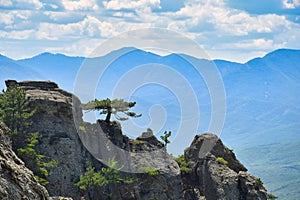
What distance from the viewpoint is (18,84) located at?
6103 centimetres

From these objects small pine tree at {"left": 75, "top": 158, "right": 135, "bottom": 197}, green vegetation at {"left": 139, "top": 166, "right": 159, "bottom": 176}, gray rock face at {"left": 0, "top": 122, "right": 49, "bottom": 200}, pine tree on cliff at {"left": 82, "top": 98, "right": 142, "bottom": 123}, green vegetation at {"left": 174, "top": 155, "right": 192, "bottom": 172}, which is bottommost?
gray rock face at {"left": 0, "top": 122, "right": 49, "bottom": 200}

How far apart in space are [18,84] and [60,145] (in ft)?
37.3

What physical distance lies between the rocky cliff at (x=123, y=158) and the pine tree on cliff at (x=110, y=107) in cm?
138

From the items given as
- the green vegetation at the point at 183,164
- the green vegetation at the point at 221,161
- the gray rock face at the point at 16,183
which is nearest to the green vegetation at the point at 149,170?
the green vegetation at the point at 183,164

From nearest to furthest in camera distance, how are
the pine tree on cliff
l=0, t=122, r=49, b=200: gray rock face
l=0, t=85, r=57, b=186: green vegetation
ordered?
l=0, t=122, r=49, b=200: gray rock face
l=0, t=85, r=57, b=186: green vegetation
the pine tree on cliff

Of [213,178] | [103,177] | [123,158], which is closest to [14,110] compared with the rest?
[103,177]

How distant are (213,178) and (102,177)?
59.0 ft

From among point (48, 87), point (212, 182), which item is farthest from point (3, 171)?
point (212, 182)

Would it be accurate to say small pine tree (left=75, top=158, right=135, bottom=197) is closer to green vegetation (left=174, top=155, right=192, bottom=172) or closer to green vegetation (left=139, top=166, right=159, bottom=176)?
green vegetation (left=139, top=166, right=159, bottom=176)

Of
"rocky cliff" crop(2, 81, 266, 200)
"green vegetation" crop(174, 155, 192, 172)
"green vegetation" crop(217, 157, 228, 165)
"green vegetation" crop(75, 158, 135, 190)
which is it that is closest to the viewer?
"green vegetation" crop(75, 158, 135, 190)

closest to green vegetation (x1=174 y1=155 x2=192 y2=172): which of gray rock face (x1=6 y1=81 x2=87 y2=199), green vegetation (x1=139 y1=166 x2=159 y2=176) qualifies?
green vegetation (x1=139 y1=166 x2=159 y2=176)

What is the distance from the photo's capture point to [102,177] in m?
55.3

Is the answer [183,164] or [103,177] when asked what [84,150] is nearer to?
[103,177]

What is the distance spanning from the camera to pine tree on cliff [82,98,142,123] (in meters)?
61.7
